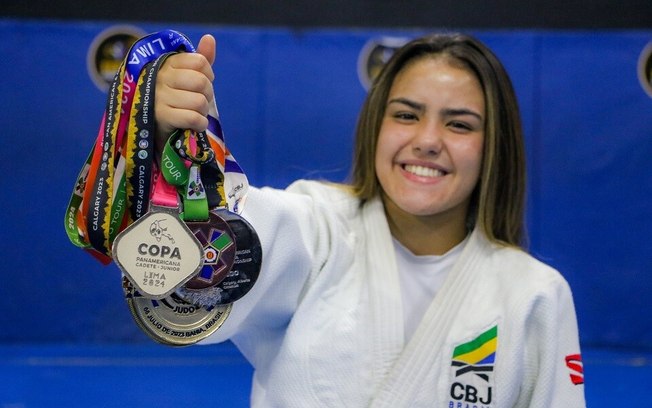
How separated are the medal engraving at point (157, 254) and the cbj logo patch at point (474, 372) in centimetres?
72

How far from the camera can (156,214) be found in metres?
1.12

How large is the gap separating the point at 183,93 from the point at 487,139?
33.7 inches

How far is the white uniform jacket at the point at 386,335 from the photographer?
5.10ft

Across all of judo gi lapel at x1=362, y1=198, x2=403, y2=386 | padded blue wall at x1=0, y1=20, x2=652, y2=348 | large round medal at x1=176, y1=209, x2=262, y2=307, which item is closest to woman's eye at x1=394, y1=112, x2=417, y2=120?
judo gi lapel at x1=362, y1=198, x2=403, y2=386

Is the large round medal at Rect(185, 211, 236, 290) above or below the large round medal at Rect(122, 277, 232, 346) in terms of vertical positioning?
above

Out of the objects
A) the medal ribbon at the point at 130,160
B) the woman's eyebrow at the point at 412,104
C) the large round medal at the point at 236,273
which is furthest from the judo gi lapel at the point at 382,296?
the medal ribbon at the point at 130,160

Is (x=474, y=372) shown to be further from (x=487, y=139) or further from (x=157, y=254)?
(x=157, y=254)

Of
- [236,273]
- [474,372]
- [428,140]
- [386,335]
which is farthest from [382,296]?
[236,273]

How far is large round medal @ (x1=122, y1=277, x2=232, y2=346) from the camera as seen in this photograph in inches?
45.9

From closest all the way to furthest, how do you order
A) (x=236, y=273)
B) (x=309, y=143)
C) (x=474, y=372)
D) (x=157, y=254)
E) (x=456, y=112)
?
(x=157, y=254) → (x=236, y=273) → (x=474, y=372) → (x=456, y=112) → (x=309, y=143)

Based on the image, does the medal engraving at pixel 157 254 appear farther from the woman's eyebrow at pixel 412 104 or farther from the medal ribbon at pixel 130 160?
the woman's eyebrow at pixel 412 104

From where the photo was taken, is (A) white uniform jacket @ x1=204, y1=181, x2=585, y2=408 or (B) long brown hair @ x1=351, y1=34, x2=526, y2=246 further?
(B) long brown hair @ x1=351, y1=34, x2=526, y2=246

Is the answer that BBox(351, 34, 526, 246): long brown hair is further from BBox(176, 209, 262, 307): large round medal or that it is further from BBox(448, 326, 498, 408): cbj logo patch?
BBox(176, 209, 262, 307): large round medal

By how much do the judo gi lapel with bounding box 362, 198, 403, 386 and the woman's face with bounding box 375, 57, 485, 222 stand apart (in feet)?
0.24
